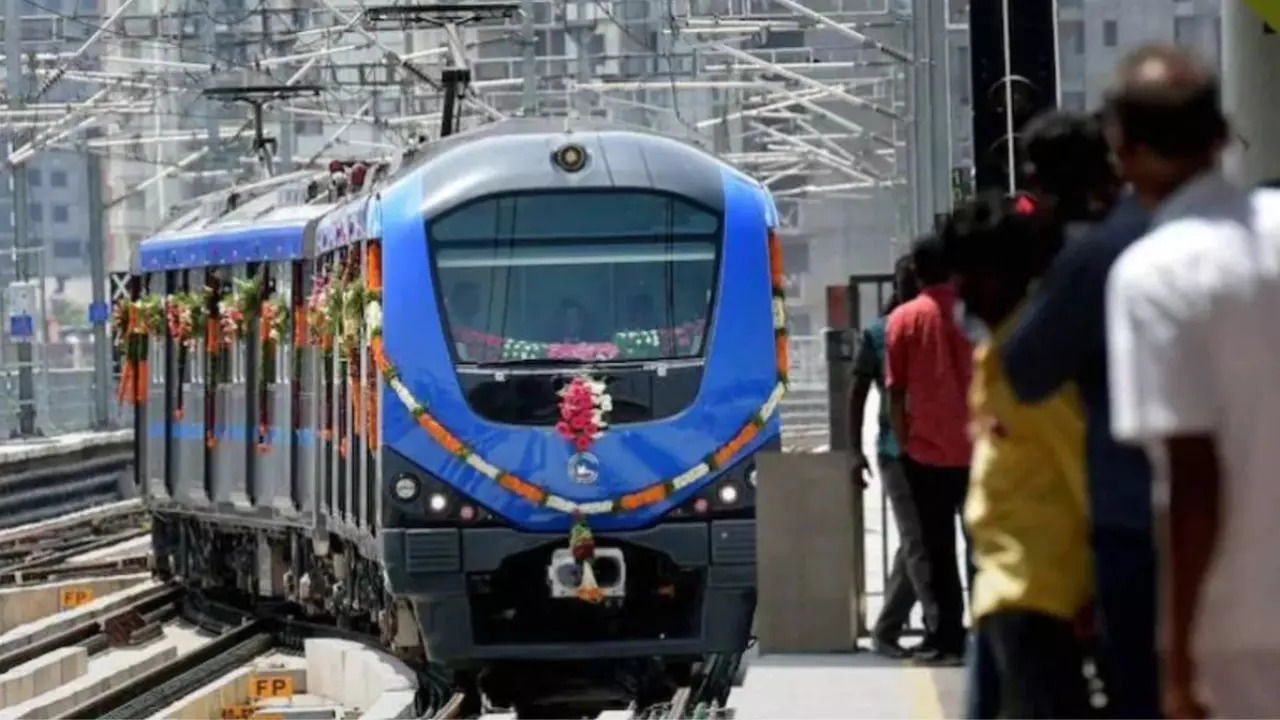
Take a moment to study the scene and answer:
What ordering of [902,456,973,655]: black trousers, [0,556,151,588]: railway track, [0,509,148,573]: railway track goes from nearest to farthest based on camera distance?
[902,456,973,655]: black trousers < [0,556,151,588]: railway track < [0,509,148,573]: railway track

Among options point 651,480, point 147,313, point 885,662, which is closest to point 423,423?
point 651,480

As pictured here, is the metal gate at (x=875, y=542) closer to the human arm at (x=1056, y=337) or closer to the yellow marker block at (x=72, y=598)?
the human arm at (x=1056, y=337)

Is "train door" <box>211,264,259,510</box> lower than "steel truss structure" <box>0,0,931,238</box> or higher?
lower

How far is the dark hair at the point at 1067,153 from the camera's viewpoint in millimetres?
7016

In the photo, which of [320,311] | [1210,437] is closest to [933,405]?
[1210,437]

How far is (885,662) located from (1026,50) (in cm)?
247

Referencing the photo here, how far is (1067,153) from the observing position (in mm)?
7098

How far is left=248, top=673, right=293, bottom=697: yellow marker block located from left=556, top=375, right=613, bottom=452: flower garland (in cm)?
418

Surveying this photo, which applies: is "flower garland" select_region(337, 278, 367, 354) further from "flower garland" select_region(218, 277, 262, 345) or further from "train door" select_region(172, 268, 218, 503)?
"train door" select_region(172, 268, 218, 503)

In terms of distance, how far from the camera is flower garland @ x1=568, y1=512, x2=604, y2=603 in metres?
16.4

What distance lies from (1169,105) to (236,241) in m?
17.9

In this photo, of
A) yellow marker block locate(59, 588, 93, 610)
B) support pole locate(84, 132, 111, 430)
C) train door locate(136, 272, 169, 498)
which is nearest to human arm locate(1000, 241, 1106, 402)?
train door locate(136, 272, 169, 498)

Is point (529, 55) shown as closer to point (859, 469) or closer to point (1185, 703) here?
point (859, 469)

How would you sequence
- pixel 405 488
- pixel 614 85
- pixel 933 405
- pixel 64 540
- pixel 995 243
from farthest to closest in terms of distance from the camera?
pixel 614 85, pixel 64 540, pixel 405 488, pixel 933 405, pixel 995 243
